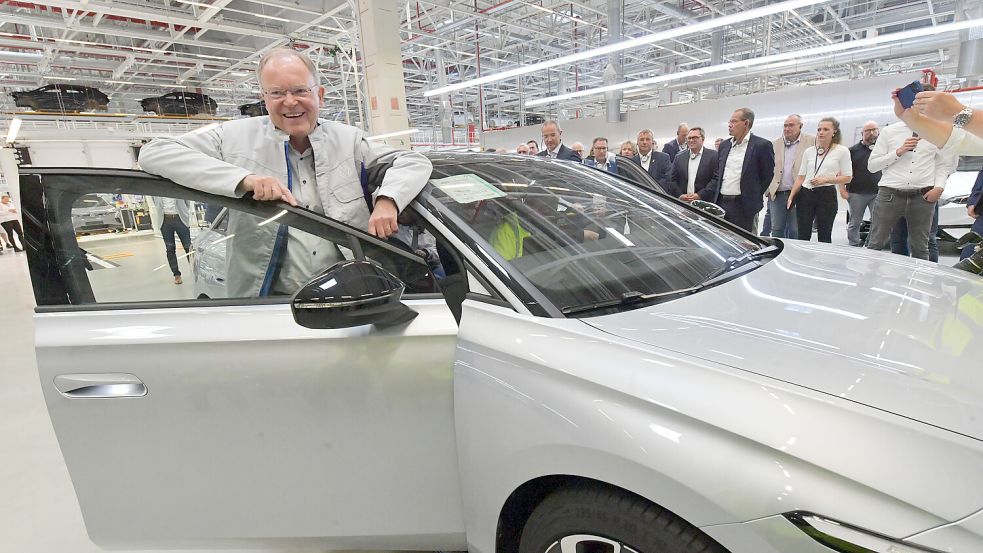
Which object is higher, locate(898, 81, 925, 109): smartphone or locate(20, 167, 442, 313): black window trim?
locate(898, 81, 925, 109): smartphone

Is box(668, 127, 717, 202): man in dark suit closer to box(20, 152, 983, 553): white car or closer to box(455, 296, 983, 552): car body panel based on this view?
box(20, 152, 983, 553): white car

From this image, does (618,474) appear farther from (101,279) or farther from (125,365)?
(101,279)

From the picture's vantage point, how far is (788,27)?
443 inches

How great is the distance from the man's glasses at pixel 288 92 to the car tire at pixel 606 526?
53.1 inches

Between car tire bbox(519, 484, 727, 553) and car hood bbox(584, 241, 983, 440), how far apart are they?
0.91 ft

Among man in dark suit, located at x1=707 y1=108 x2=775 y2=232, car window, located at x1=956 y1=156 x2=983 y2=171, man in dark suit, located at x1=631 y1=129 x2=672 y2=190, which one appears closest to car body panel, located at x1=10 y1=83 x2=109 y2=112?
man in dark suit, located at x1=631 y1=129 x2=672 y2=190

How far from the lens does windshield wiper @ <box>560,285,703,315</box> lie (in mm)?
1028

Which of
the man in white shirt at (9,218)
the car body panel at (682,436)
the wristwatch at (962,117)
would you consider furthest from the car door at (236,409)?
the man in white shirt at (9,218)

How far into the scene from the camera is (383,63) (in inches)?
272

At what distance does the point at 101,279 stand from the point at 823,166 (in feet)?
17.3

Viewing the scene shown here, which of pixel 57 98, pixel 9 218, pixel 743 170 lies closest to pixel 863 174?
pixel 743 170

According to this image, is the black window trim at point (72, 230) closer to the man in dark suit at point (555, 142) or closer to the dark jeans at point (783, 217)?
the man in dark suit at point (555, 142)

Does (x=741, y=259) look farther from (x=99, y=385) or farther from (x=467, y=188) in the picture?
(x=99, y=385)

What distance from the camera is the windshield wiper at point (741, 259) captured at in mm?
1283
